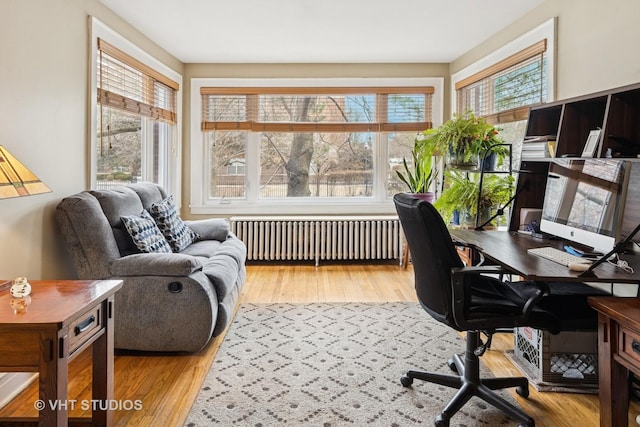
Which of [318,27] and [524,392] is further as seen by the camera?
[318,27]

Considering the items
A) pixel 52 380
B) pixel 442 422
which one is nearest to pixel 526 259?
pixel 442 422

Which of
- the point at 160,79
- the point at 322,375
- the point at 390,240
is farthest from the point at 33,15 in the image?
the point at 390,240

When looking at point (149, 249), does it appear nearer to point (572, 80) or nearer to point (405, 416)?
point (405, 416)

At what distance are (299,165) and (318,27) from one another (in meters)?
1.78

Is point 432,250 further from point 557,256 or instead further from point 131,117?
point 131,117

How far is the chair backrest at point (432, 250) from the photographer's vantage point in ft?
5.78

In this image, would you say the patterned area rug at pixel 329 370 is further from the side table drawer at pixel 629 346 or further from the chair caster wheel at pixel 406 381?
the side table drawer at pixel 629 346

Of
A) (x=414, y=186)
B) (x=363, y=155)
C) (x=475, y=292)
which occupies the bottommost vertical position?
(x=475, y=292)

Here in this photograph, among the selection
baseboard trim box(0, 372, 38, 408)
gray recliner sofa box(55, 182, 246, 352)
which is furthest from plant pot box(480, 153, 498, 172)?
baseboard trim box(0, 372, 38, 408)

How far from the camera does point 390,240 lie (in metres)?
4.93

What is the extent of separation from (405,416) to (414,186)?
3.03 m

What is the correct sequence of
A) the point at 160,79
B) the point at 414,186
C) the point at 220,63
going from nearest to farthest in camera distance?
the point at 160,79 < the point at 414,186 < the point at 220,63

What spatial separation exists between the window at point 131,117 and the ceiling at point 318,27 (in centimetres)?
31

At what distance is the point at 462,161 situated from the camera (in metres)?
3.35
